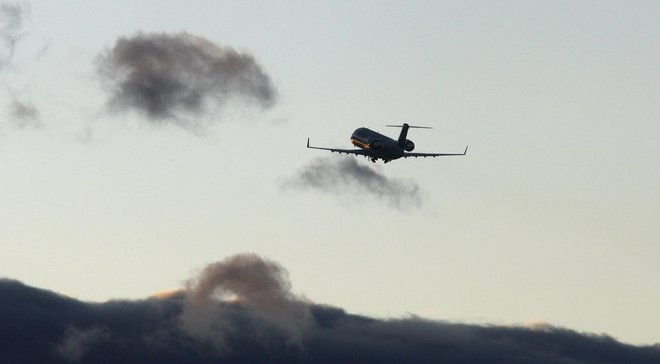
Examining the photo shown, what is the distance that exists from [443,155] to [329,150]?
3252 cm

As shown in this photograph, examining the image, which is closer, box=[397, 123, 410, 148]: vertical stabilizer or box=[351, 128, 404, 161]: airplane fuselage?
box=[351, 128, 404, 161]: airplane fuselage

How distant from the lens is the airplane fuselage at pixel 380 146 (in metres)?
179

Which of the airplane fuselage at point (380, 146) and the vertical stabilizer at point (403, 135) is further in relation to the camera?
the vertical stabilizer at point (403, 135)

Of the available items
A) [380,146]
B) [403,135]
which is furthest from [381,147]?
[403,135]

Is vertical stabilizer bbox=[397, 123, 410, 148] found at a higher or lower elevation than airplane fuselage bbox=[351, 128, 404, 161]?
higher

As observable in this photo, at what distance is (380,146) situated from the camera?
178625mm

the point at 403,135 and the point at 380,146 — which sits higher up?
the point at 403,135

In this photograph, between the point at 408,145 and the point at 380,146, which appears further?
the point at 408,145

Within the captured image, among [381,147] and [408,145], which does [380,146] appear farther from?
[408,145]

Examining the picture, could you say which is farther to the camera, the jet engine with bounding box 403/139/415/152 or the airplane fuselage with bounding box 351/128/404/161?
the jet engine with bounding box 403/139/415/152

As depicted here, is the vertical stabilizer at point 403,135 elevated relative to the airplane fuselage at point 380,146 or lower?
elevated

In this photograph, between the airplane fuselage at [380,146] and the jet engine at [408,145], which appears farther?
the jet engine at [408,145]

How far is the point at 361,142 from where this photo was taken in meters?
185

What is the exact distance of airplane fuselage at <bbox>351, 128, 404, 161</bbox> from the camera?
587ft
